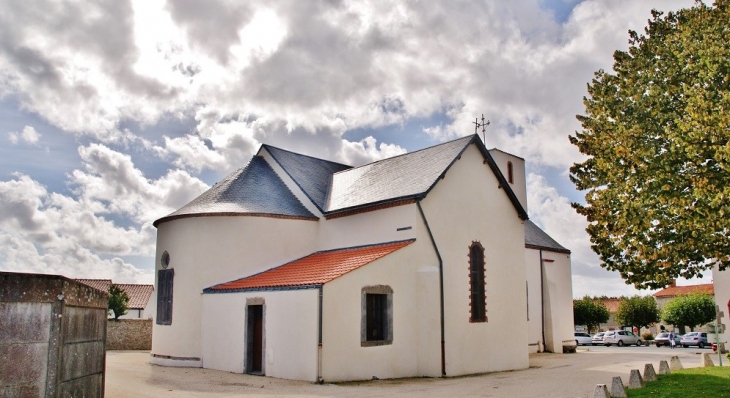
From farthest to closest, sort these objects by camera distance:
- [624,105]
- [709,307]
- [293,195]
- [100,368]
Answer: [709,307] → [293,195] → [624,105] → [100,368]

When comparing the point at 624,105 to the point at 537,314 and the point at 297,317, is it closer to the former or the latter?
the point at 297,317

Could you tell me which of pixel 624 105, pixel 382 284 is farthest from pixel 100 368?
pixel 624 105

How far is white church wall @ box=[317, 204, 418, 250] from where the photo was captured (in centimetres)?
1975

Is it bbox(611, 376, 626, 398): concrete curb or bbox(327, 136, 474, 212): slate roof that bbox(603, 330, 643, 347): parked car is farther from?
bbox(611, 376, 626, 398): concrete curb

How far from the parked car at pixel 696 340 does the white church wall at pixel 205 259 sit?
3237 centimetres

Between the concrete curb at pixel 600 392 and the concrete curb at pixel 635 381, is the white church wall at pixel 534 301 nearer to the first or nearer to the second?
the concrete curb at pixel 635 381

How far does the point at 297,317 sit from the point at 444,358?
16.9 feet

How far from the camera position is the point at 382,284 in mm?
18219

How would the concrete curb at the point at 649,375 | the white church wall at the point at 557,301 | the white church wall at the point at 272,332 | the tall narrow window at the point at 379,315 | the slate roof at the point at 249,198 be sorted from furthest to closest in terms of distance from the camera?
the white church wall at the point at 557,301 < the slate roof at the point at 249,198 < the tall narrow window at the point at 379,315 < the white church wall at the point at 272,332 < the concrete curb at the point at 649,375

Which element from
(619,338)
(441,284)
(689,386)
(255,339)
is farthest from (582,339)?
(255,339)

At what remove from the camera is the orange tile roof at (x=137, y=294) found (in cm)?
4997

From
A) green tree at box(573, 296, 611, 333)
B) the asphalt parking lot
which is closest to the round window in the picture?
the asphalt parking lot

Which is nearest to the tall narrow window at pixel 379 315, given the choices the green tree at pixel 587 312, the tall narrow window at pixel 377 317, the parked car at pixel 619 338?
the tall narrow window at pixel 377 317

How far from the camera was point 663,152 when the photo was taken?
14742mm
